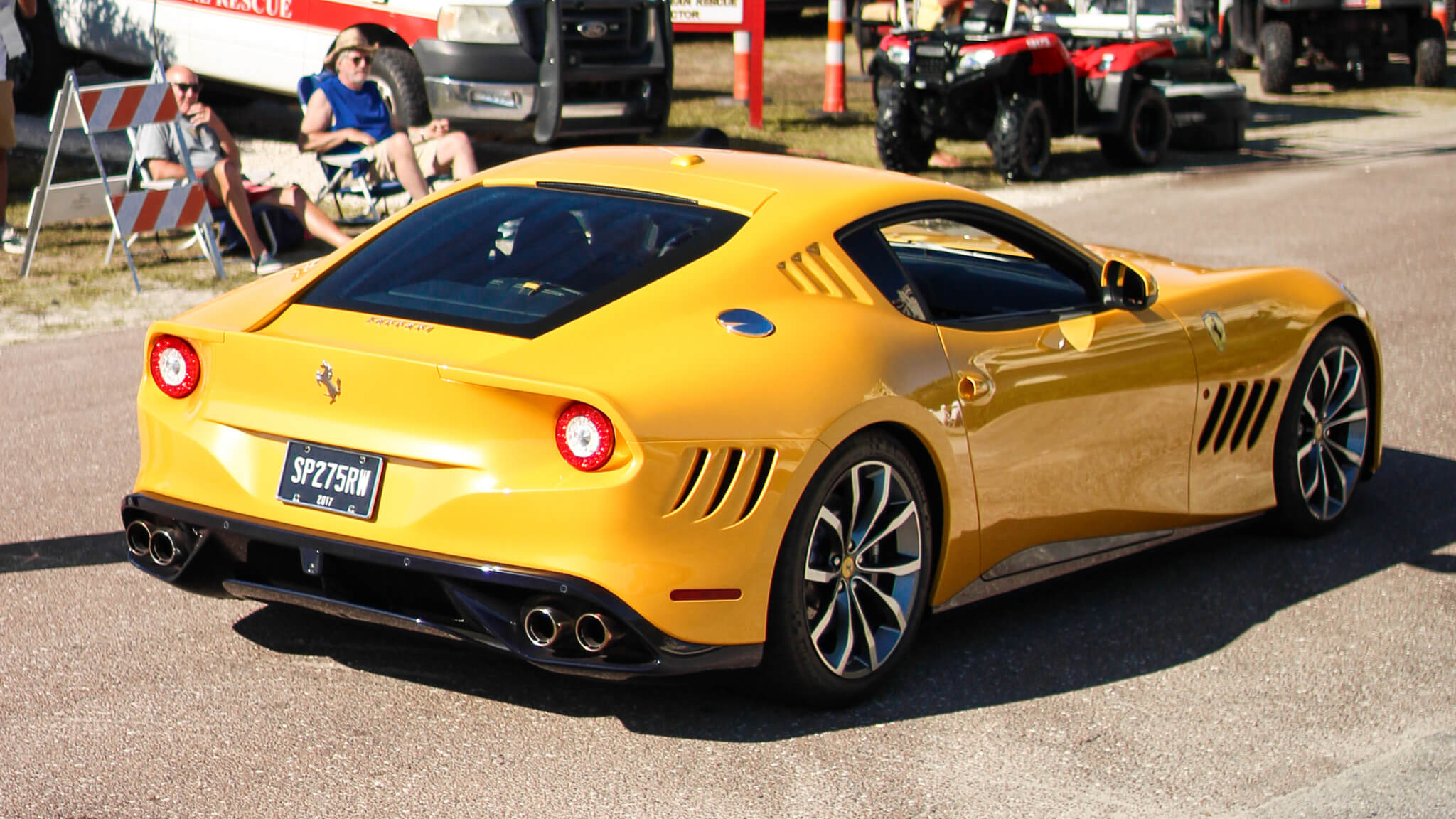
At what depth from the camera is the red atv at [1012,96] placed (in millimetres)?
15555

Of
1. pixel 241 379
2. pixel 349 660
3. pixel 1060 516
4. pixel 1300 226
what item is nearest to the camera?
pixel 241 379

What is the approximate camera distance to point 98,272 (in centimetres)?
1061

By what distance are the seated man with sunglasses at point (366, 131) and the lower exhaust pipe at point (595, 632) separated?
771 cm

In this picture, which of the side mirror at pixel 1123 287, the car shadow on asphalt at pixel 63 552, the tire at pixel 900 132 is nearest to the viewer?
the side mirror at pixel 1123 287

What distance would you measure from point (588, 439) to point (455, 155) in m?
8.25

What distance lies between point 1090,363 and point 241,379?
7.65 ft

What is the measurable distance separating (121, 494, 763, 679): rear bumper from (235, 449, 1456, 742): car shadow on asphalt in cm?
20

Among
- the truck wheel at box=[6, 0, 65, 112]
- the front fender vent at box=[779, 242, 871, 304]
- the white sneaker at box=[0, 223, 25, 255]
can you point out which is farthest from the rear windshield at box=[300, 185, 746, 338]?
the truck wheel at box=[6, 0, 65, 112]

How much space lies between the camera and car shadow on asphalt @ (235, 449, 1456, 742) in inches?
174

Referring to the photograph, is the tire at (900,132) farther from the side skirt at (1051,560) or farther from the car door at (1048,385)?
the side skirt at (1051,560)

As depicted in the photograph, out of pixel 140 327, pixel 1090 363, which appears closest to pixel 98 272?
pixel 140 327

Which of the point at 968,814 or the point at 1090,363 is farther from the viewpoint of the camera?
the point at 1090,363

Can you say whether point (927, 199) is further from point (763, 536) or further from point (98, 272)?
point (98, 272)

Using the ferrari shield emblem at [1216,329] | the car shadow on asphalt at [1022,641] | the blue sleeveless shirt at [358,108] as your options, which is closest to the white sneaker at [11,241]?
the blue sleeveless shirt at [358,108]
